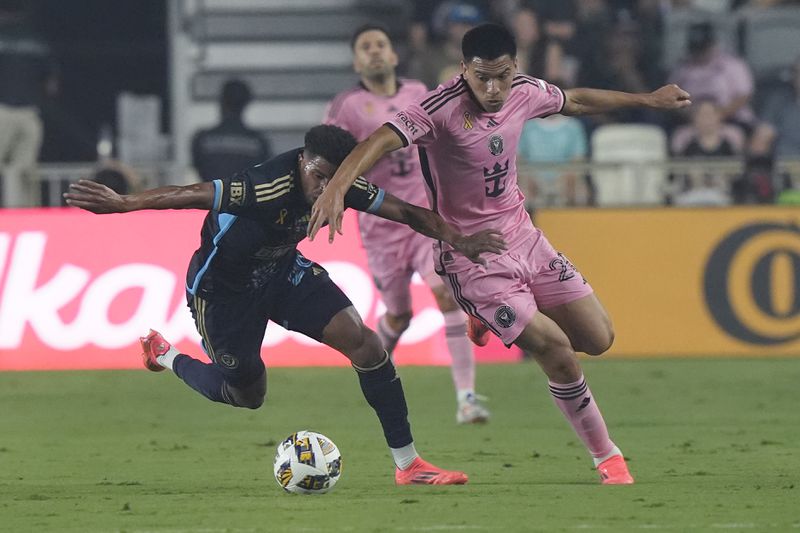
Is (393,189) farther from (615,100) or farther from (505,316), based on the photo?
(505,316)

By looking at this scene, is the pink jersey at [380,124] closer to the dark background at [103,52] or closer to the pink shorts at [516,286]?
the pink shorts at [516,286]

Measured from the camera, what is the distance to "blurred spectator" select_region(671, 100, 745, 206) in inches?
665

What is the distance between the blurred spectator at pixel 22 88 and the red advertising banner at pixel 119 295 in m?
2.25

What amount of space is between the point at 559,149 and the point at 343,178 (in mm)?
9688

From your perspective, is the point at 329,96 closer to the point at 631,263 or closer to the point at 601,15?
the point at 601,15

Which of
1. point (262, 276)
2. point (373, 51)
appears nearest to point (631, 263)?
point (373, 51)

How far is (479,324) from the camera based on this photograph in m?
9.54

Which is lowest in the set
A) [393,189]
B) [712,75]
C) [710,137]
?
[710,137]

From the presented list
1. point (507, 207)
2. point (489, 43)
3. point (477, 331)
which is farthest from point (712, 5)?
point (489, 43)

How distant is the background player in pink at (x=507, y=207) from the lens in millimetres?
8750

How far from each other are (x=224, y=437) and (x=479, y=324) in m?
2.53

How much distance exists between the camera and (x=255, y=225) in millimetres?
8844

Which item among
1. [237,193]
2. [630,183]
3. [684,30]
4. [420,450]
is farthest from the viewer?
[684,30]

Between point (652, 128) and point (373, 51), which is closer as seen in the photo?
point (373, 51)
